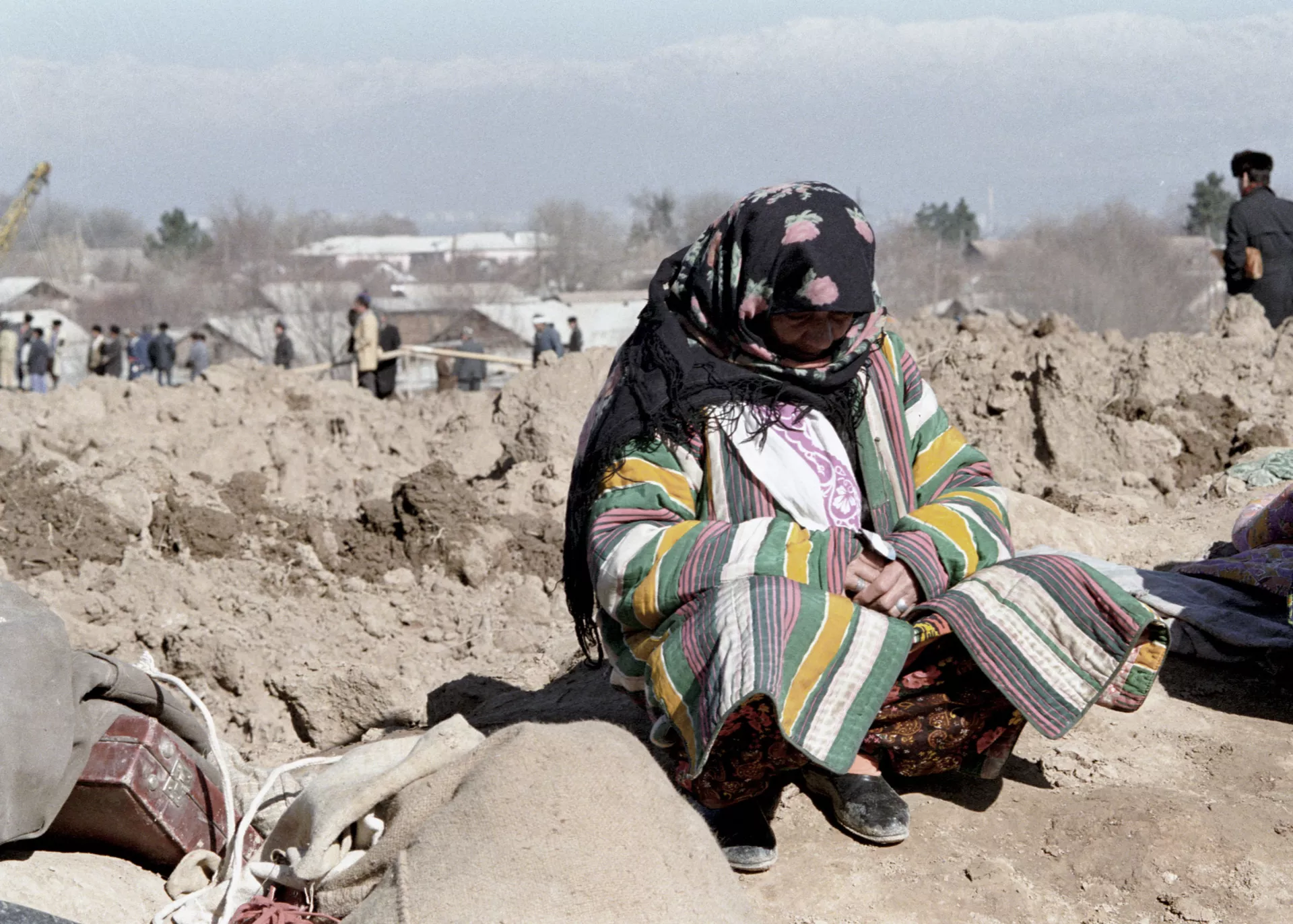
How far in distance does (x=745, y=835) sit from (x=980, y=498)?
2.86ft

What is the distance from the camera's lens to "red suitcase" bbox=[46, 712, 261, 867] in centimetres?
237

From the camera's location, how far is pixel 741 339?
272 centimetres

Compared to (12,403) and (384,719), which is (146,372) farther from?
(384,719)

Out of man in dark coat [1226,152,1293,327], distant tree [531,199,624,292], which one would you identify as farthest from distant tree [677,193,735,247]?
man in dark coat [1226,152,1293,327]

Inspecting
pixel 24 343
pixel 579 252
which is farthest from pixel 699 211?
pixel 24 343

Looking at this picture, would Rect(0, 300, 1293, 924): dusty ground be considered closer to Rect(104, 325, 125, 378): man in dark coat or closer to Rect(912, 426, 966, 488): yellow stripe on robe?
Rect(912, 426, 966, 488): yellow stripe on robe

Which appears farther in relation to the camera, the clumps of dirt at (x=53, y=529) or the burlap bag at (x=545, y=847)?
the clumps of dirt at (x=53, y=529)

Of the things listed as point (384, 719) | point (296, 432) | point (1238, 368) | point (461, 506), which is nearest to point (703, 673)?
point (384, 719)

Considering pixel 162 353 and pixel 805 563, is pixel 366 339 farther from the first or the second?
A: pixel 805 563

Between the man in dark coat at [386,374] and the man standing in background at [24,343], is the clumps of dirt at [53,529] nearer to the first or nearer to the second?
the man in dark coat at [386,374]

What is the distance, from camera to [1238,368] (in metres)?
7.15

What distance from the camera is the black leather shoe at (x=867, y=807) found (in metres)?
2.54

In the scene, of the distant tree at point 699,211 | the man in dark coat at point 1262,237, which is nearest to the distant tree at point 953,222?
the distant tree at point 699,211

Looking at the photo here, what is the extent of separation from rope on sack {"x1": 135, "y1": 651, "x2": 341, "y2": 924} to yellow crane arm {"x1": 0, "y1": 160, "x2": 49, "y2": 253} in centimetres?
4703
